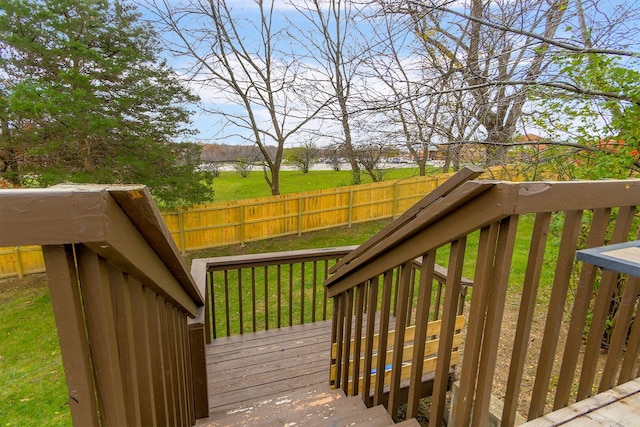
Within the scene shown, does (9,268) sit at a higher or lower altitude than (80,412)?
lower

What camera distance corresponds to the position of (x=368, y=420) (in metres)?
1.56

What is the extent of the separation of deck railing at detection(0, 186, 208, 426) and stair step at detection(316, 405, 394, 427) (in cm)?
97

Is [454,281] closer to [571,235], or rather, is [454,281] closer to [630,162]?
[571,235]

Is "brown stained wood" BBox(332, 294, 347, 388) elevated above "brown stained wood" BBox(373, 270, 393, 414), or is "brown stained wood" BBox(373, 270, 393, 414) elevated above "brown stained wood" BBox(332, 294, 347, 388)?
"brown stained wood" BBox(373, 270, 393, 414)

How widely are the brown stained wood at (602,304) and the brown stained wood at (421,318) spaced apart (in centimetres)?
55

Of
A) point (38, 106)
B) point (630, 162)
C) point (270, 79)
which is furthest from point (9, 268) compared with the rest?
point (630, 162)

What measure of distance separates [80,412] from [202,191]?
318 inches

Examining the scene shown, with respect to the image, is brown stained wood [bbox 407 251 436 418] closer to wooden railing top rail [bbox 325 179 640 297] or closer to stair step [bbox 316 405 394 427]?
wooden railing top rail [bbox 325 179 640 297]

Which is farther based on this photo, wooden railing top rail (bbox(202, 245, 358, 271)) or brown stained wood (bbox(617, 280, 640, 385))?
wooden railing top rail (bbox(202, 245, 358, 271))

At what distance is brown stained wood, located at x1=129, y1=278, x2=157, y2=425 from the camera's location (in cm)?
82

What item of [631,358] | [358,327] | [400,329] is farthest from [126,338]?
[631,358]

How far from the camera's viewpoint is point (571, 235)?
1.02 meters

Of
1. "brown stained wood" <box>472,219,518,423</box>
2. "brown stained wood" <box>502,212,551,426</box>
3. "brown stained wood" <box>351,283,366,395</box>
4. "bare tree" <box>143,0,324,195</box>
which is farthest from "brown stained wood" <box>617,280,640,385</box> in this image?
"bare tree" <box>143,0,324,195</box>

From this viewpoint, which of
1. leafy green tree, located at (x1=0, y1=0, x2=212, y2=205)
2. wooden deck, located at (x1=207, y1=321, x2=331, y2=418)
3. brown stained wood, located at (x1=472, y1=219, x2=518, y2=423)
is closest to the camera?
brown stained wood, located at (x1=472, y1=219, x2=518, y2=423)
